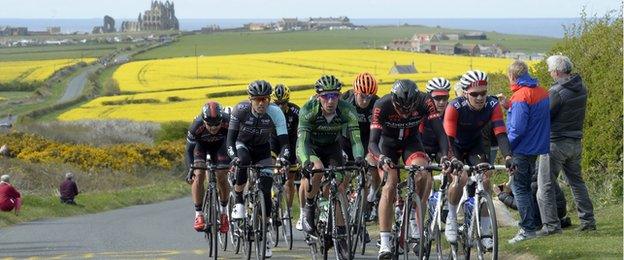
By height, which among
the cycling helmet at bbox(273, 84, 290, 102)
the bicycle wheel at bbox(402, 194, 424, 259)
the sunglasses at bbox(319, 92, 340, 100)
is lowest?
the bicycle wheel at bbox(402, 194, 424, 259)

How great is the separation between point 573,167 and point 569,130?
446 millimetres

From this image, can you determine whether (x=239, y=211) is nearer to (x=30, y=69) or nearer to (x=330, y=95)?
(x=330, y=95)

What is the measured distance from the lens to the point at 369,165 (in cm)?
1203

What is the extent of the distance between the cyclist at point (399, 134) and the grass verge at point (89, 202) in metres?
13.8

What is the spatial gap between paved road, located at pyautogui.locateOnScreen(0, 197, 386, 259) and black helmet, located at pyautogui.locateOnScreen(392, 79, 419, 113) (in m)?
2.66

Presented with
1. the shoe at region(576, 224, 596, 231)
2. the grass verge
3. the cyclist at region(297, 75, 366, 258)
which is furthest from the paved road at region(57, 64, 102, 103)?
the shoe at region(576, 224, 596, 231)

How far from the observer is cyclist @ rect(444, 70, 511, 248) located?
1126cm

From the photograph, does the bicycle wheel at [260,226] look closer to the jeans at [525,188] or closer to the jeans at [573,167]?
the jeans at [525,188]

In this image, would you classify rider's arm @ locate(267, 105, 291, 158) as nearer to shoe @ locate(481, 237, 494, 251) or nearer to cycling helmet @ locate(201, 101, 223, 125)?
cycling helmet @ locate(201, 101, 223, 125)

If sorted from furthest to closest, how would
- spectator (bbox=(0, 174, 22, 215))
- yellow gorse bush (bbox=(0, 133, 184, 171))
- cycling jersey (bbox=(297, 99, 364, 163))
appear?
1. yellow gorse bush (bbox=(0, 133, 184, 171))
2. spectator (bbox=(0, 174, 22, 215))
3. cycling jersey (bbox=(297, 99, 364, 163))

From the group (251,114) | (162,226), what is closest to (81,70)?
(162,226)

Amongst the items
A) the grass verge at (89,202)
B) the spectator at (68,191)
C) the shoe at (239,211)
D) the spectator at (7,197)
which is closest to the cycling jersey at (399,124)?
the shoe at (239,211)

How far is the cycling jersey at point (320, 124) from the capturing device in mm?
12414

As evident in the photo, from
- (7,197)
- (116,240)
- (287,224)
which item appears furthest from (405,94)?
(7,197)
